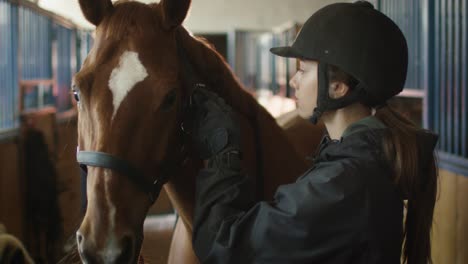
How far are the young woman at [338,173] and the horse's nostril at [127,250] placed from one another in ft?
0.45

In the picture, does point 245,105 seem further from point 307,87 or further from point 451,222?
point 451,222

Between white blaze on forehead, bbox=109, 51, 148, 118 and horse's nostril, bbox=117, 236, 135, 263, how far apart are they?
257 millimetres

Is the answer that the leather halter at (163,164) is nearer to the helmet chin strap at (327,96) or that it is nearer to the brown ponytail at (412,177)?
the helmet chin strap at (327,96)

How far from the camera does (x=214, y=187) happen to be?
38.6 inches

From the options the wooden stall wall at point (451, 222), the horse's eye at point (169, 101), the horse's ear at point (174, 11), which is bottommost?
the wooden stall wall at point (451, 222)

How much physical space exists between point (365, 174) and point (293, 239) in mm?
185

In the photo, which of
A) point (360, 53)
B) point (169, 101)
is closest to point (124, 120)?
point (169, 101)

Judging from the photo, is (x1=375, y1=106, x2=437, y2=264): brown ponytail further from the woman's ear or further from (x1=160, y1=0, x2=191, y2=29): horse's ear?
(x1=160, y1=0, x2=191, y2=29): horse's ear

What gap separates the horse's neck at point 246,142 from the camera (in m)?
1.21

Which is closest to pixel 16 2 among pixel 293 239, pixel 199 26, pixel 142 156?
pixel 142 156

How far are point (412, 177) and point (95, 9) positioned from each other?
799mm

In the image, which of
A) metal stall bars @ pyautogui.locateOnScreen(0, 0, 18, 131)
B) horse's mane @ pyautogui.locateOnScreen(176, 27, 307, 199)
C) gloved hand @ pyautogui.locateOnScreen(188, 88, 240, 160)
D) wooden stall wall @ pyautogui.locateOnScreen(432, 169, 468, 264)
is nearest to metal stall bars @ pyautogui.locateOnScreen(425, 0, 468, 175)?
wooden stall wall @ pyautogui.locateOnScreen(432, 169, 468, 264)

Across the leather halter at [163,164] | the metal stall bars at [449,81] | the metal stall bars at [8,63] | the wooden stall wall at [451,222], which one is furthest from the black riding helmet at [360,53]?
the metal stall bars at [8,63]

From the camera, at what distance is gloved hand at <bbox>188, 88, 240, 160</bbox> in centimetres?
102
